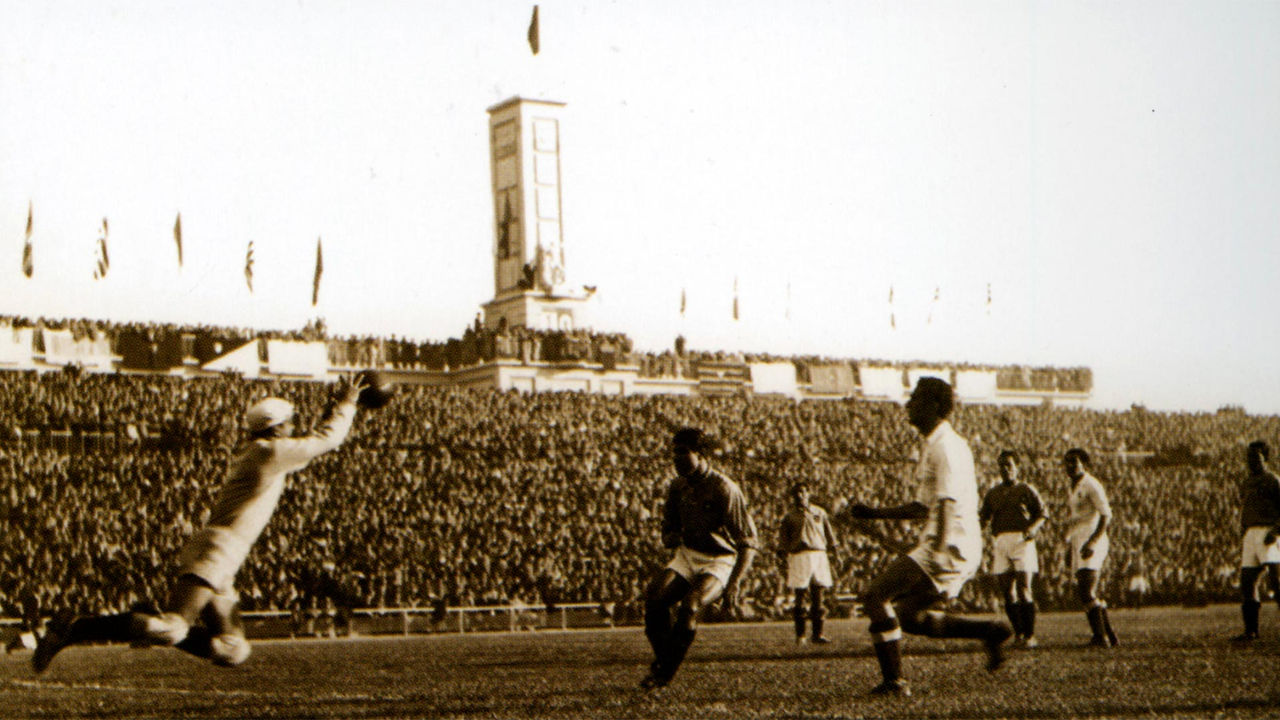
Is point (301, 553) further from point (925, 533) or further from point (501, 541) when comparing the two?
point (925, 533)

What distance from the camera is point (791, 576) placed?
783 inches

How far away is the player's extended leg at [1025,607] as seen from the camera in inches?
637

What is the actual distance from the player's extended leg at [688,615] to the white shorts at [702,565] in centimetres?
5

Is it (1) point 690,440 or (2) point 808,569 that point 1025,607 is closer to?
(2) point 808,569

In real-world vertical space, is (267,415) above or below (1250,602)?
above

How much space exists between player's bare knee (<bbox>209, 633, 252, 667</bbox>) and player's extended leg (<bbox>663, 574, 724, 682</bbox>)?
11.8 feet

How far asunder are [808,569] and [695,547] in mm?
8397

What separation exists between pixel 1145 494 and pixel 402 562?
19822mm

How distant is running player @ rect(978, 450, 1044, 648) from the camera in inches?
639

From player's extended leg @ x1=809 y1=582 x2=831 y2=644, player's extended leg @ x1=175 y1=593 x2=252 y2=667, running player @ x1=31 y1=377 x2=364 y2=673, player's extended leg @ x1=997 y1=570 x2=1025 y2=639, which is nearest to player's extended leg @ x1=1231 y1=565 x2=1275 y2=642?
player's extended leg @ x1=997 y1=570 x2=1025 y2=639

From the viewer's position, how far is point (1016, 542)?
16.5 m

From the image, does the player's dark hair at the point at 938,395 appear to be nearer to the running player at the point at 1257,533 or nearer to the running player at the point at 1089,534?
the running player at the point at 1089,534

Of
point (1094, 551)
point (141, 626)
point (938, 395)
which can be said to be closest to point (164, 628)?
point (141, 626)

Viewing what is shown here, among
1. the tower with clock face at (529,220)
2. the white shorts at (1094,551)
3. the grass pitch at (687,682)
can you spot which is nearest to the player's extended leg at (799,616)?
the grass pitch at (687,682)
